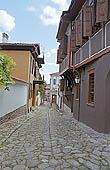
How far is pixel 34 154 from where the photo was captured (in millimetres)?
4008

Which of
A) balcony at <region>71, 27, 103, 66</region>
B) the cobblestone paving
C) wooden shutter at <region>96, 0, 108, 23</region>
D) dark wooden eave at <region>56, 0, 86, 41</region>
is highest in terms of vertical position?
dark wooden eave at <region>56, 0, 86, 41</region>

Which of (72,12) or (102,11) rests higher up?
(72,12)

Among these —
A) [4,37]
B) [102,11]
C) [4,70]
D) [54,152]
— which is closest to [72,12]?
[102,11]

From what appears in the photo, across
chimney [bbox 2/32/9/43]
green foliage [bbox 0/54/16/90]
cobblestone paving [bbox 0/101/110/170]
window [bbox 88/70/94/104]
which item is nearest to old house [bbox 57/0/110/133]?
window [bbox 88/70/94/104]

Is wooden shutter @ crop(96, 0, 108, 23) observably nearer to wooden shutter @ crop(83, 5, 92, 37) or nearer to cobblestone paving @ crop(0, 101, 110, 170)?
wooden shutter @ crop(83, 5, 92, 37)

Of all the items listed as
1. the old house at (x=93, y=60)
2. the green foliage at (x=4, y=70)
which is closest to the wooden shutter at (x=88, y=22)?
the old house at (x=93, y=60)

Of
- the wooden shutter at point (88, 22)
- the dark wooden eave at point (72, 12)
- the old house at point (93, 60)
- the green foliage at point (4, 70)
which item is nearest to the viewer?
the old house at point (93, 60)

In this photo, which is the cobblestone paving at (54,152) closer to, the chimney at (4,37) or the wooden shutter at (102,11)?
the wooden shutter at (102,11)

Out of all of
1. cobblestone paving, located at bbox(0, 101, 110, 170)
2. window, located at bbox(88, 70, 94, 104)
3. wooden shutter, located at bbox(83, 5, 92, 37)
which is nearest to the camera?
cobblestone paving, located at bbox(0, 101, 110, 170)

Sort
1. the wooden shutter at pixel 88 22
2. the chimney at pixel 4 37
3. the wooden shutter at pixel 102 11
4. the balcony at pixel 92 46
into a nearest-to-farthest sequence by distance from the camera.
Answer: the wooden shutter at pixel 102 11, the balcony at pixel 92 46, the wooden shutter at pixel 88 22, the chimney at pixel 4 37

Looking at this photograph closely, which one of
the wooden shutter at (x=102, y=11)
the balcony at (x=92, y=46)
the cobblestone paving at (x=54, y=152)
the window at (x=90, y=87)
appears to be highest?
the wooden shutter at (x=102, y=11)

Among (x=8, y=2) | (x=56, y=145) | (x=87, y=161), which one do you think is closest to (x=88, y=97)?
(x=56, y=145)

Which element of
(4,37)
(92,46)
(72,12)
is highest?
(4,37)

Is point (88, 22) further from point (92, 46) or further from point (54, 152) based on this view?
point (54, 152)
